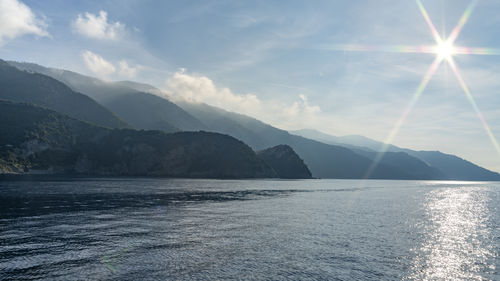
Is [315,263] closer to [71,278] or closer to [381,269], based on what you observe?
[381,269]

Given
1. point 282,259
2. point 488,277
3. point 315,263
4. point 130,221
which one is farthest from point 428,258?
point 130,221

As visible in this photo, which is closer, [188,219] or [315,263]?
[315,263]

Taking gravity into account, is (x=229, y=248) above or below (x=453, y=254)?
below

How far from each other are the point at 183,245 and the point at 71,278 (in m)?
14.1

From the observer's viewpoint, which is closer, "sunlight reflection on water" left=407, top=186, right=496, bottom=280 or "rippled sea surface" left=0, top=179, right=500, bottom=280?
"rippled sea surface" left=0, top=179, right=500, bottom=280

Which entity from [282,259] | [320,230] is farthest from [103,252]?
[320,230]

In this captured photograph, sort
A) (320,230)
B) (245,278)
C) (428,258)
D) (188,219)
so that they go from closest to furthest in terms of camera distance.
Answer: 1. (245,278)
2. (428,258)
3. (320,230)
4. (188,219)

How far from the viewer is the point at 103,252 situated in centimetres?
3177

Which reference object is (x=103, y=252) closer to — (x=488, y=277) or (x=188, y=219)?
(x=188, y=219)

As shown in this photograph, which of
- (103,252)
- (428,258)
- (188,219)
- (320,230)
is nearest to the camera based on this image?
(103,252)

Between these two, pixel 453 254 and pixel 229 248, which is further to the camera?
pixel 453 254

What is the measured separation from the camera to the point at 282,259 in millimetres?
32594

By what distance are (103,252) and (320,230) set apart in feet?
113

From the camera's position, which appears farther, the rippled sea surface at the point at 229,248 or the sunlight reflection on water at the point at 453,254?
the sunlight reflection on water at the point at 453,254
